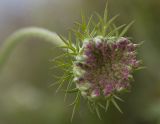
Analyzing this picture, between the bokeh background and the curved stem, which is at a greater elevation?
the curved stem

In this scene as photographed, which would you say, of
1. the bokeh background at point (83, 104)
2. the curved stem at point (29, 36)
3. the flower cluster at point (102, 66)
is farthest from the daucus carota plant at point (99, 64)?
the bokeh background at point (83, 104)

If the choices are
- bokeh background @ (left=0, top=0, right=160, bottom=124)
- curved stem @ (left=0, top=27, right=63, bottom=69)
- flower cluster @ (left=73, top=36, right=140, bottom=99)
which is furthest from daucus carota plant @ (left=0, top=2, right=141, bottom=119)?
bokeh background @ (left=0, top=0, right=160, bottom=124)

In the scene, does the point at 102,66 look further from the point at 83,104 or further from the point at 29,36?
the point at 83,104

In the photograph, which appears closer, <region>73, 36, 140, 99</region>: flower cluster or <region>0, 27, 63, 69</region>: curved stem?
<region>73, 36, 140, 99</region>: flower cluster

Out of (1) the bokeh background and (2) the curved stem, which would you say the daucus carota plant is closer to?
(2) the curved stem

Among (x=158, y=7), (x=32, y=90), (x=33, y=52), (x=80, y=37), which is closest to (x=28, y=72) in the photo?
(x=33, y=52)

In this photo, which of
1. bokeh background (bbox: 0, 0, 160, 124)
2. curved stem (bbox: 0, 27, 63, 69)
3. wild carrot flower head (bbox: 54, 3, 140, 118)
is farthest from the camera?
bokeh background (bbox: 0, 0, 160, 124)

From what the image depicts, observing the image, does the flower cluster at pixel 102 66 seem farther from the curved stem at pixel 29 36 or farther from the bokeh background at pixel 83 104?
the bokeh background at pixel 83 104

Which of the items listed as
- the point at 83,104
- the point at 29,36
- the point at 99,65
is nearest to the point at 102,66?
the point at 99,65
